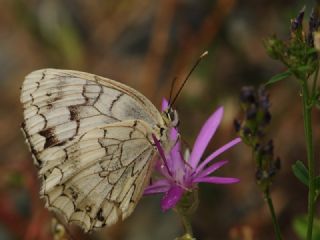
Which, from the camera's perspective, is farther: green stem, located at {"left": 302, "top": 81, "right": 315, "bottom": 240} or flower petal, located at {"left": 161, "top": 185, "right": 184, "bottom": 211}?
flower petal, located at {"left": 161, "top": 185, "right": 184, "bottom": 211}

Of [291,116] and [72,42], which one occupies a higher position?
[72,42]

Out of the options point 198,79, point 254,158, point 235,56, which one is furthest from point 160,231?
point 254,158

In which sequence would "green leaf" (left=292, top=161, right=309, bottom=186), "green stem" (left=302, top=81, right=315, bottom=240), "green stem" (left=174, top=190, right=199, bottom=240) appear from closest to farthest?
"green stem" (left=302, top=81, right=315, bottom=240) < "green leaf" (left=292, top=161, right=309, bottom=186) < "green stem" (left=174, top=190, right=199, bottom=240)

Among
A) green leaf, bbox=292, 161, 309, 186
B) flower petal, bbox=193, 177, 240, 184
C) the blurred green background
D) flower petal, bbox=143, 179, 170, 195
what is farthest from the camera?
the blurred green background

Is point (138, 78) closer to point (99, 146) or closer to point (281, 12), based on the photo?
point (281, 12)

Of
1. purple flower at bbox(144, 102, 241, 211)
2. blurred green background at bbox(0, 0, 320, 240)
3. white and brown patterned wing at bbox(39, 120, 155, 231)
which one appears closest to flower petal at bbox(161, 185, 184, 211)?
purple flower at bbox(144, 102, 241, 211)

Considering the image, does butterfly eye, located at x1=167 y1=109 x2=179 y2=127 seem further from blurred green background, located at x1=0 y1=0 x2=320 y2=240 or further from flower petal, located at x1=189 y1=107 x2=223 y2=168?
blurred green background, located at x1=0 y1=0 x2=320 y2=240

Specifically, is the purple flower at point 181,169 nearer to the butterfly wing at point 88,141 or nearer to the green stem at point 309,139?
the butterfly wing at point 88,141
